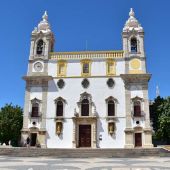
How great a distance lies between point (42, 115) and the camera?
3297cm

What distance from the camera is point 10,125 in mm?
35312

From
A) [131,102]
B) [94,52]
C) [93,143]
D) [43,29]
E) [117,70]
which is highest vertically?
[43,29]

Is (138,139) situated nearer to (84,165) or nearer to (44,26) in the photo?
(84,165)

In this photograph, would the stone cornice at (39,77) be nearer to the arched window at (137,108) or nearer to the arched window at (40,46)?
the arched window at (40,46)

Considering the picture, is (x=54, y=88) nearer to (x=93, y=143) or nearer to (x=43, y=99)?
(x=43, y=99)

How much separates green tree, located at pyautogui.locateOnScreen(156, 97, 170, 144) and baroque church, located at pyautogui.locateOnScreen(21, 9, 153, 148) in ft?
9.66

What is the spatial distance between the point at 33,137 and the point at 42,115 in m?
2.78

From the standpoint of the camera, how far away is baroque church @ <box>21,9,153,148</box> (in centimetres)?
3158

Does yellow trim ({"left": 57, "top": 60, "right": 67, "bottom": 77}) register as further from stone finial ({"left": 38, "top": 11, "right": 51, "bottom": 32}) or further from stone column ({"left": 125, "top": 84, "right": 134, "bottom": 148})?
stone column ({"left": 125, "top": 84, "right": 134, "bottom": 148})

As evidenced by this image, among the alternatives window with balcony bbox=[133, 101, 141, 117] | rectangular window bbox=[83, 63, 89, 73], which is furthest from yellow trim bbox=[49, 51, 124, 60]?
window with balcony bbox=[133, 101, 141, 117]

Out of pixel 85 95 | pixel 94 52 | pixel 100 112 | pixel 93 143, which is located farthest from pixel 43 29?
pixel 93 143

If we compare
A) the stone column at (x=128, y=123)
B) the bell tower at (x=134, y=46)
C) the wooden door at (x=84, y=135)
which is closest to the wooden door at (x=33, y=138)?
the wooden door at (x=84, y=135)

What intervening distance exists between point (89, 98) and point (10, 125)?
1091 centimetres

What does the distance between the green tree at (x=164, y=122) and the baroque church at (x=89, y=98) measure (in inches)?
116
